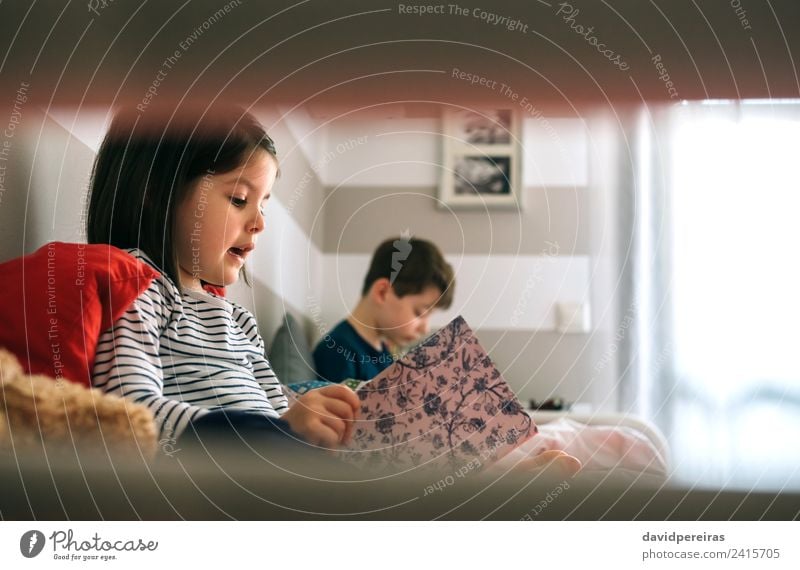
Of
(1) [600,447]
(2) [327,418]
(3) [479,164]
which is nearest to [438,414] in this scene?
(2) [327,418]

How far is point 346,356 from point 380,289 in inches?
3.3

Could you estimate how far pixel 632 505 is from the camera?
640 mm

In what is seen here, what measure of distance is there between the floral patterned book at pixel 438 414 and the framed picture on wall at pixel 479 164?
231 mm

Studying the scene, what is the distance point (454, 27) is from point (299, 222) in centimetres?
22

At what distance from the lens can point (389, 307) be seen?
861 millimetres

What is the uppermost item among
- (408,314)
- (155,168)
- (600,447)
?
(155,168)

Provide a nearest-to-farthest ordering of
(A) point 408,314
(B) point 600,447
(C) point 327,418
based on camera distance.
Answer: (C) point 327,418 < (B) point 600,447 < (A) point 408,314

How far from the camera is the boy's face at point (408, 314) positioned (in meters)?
0.86

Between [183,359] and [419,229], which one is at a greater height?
[419,229]

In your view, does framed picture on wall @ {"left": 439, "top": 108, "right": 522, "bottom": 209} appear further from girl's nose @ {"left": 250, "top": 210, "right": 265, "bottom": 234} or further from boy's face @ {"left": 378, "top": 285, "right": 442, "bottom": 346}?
girl's nose @ {"left": 250, "top": 210, "right": 265, "bottom": 234}

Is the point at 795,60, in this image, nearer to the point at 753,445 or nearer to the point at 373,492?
the point at 753,445

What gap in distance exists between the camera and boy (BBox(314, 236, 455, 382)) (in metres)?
0.81

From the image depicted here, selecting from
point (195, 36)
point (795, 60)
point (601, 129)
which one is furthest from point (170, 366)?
point (795, 60)

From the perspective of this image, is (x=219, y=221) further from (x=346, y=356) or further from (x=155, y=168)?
(x=346, y=356)
